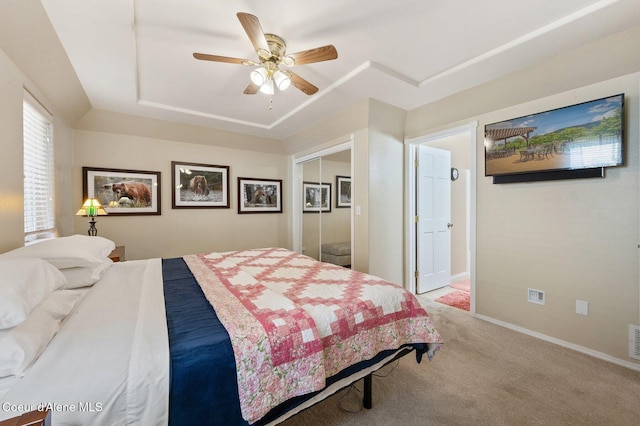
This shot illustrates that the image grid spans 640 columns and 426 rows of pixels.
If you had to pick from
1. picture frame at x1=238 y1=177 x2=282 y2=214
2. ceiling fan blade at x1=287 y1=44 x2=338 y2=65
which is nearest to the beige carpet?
ceiling fan blade at x1=287 y1=44 x2=338 y2=65

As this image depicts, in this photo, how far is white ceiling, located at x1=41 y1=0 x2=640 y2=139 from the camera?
1.79 m

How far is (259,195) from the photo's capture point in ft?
15.6

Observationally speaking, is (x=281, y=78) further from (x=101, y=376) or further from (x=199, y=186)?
(x=199, y=186)

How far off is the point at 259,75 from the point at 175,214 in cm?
281

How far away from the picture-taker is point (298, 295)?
1.56 meters

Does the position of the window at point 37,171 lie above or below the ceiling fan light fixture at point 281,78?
below

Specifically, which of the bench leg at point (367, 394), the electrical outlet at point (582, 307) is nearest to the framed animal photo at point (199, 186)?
the bench leg at point (367, 394)

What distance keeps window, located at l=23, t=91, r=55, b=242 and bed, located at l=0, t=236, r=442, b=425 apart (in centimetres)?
102

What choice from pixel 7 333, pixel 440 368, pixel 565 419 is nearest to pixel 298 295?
pixel 7 333

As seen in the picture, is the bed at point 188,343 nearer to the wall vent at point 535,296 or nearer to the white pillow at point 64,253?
the white pillow at point 64,253

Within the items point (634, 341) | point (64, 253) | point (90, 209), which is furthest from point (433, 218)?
point (90, 209)

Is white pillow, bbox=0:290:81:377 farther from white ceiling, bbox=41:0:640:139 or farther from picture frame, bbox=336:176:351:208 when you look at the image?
picture frame, bbox=336:176:351:208

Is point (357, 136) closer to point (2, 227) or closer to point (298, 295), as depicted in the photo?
point (298, 295)

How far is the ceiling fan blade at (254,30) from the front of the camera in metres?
1.53
